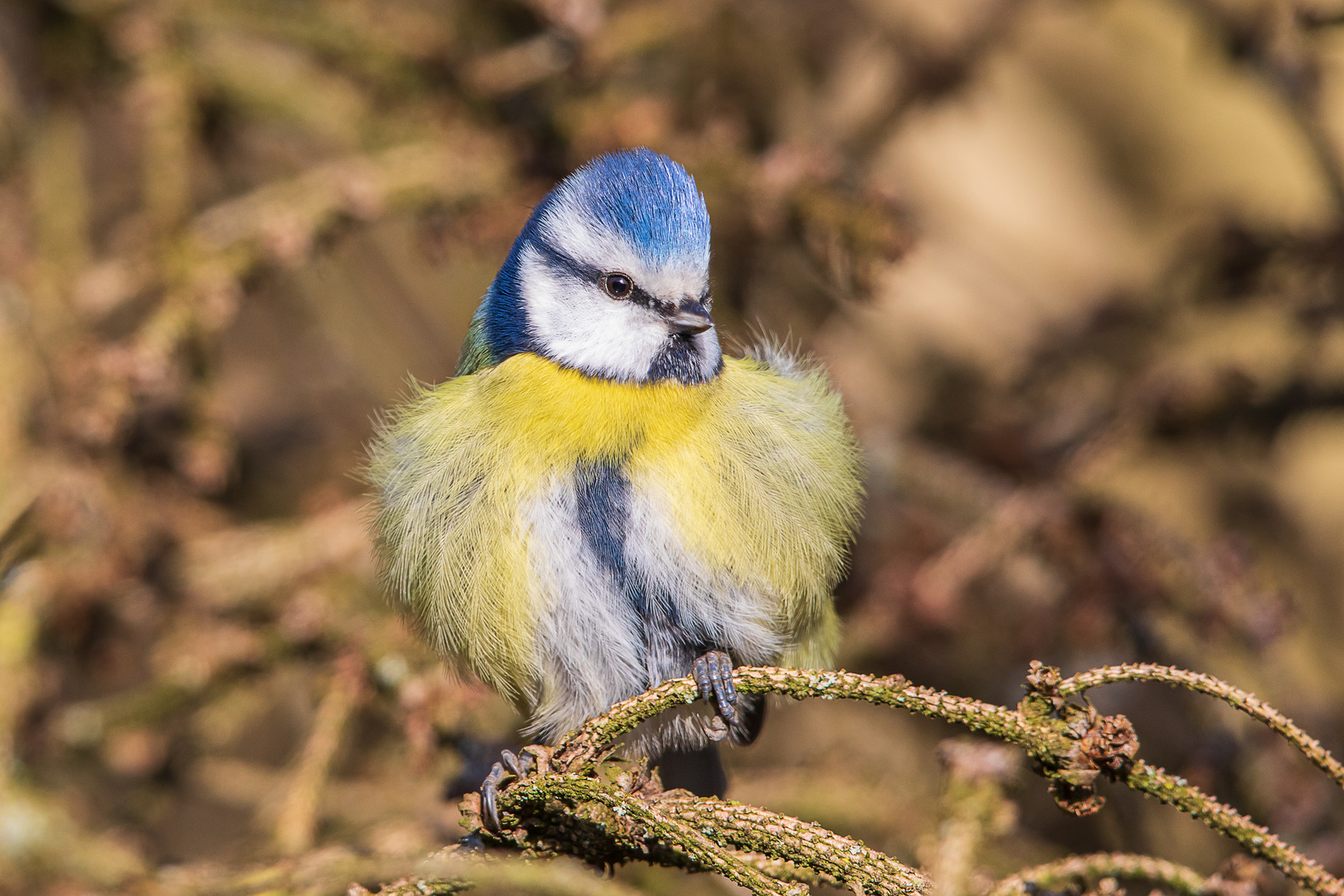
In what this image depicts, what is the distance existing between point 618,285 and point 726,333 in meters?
0.41

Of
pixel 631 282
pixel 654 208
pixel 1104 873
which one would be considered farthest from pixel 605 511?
pixel 1104 873

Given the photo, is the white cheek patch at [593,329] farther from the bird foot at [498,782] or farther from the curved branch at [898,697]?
the curved branch at [898,697]

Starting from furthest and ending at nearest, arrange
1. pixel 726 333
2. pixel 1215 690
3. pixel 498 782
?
pixel 726 333 < pixel 498 782 < pixel 1215 690

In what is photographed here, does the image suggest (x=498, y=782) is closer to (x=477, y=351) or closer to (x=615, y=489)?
(x=615, y=489)

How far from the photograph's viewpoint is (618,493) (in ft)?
5.69

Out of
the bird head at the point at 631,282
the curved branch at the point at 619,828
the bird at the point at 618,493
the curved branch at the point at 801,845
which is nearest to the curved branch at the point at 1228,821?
the curved branch at the point at 801,845

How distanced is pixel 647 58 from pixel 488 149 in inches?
28.8

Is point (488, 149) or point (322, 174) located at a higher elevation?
point (488, 149)

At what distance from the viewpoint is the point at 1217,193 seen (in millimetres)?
3613

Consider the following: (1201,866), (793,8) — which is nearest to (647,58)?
(793,8)

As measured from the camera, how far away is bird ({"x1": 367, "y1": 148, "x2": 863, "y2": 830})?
5.67 feet

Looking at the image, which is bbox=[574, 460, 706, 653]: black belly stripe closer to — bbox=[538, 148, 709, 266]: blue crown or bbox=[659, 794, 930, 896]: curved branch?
bbox=[538, 148, 709, 266]: blue crown

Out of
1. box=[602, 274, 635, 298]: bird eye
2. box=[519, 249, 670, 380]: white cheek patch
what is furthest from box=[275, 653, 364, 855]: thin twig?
box=[602, 274, 635, 298]: bird eye

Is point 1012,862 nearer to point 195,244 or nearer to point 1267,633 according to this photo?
point 1267,633
